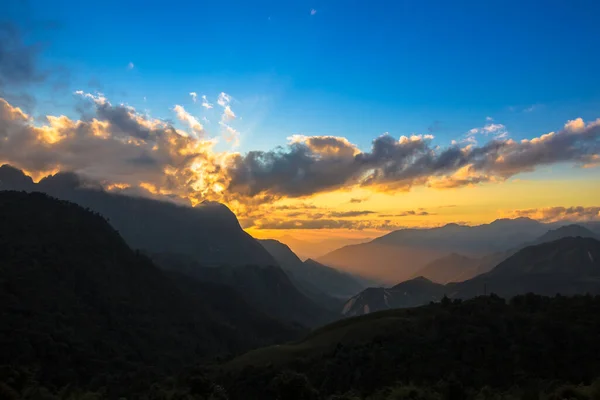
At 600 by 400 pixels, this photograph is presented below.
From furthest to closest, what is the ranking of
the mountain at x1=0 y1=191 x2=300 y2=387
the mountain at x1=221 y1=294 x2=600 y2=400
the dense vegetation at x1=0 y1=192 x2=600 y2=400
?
the mountain at x1=0 y1=191 x2=300 y2=387
the mountain at x1=221 y1=294 x2=600 y2=400
the dense vegetation at x1=0 y1=192 x2=600 y2=400

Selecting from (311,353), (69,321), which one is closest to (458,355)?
(311,353)

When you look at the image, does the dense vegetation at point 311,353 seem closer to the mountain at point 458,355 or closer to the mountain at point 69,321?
the mountain at point 458,355

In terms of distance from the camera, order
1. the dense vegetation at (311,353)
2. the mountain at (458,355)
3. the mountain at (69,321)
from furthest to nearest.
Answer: the mountain at (69,321), the mountain at (458,355), the dense vegetation at (311,353)

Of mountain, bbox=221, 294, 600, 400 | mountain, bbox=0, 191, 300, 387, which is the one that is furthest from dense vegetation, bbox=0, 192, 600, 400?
mountain, bbox=0, 191, 300, 387

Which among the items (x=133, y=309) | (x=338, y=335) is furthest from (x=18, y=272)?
(x=338, y=335)

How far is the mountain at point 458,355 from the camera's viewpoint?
222ft

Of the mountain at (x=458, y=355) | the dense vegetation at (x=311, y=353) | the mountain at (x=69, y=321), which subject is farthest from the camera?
the mountain at (x=69, y=321)

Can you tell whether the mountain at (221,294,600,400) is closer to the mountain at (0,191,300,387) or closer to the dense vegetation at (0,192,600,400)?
the dense vegetation at (0,192,600,400)

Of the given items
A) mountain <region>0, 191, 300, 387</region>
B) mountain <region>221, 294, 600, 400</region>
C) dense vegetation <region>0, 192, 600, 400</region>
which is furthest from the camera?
mountain <region>0, 191, 300, 387</region>

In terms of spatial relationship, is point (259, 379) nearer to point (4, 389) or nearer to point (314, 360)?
point (314, 360)

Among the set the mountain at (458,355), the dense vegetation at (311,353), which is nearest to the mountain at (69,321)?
the dense vegetation at (311,353)

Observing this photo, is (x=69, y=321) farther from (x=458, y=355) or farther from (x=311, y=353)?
(x=458, y=355)

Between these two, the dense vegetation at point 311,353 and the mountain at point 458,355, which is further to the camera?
the mountain at point 458,355

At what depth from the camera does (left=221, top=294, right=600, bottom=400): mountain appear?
67562 millimetres
